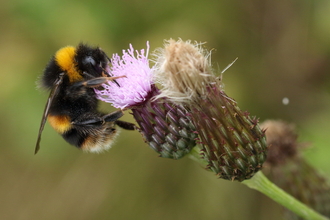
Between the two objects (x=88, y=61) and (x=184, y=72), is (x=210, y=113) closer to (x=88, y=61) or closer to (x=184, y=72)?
(x=184, y=72)

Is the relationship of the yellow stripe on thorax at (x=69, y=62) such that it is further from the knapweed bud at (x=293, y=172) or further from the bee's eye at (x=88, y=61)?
the knapweed bud at (x=293, y=172)

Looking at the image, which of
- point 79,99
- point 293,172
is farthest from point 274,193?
point 79,99

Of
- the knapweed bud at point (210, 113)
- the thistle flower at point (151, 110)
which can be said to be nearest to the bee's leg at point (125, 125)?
the thistle flower at point (151, 110)

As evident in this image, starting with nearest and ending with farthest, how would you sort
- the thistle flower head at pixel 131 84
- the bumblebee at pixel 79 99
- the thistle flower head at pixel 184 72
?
the thistle flower head at pixel 184 72, the thistle flower head at pixel 131 84, the bumblebee at pixel 79 99

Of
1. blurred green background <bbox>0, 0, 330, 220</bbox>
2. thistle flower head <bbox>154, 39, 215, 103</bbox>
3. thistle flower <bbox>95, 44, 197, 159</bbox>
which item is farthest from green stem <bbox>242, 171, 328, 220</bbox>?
blurred green background <bbox>0, 0, 330, 220</bbox>

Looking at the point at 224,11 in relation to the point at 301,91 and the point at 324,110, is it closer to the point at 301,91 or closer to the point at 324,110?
the point at 301,91
